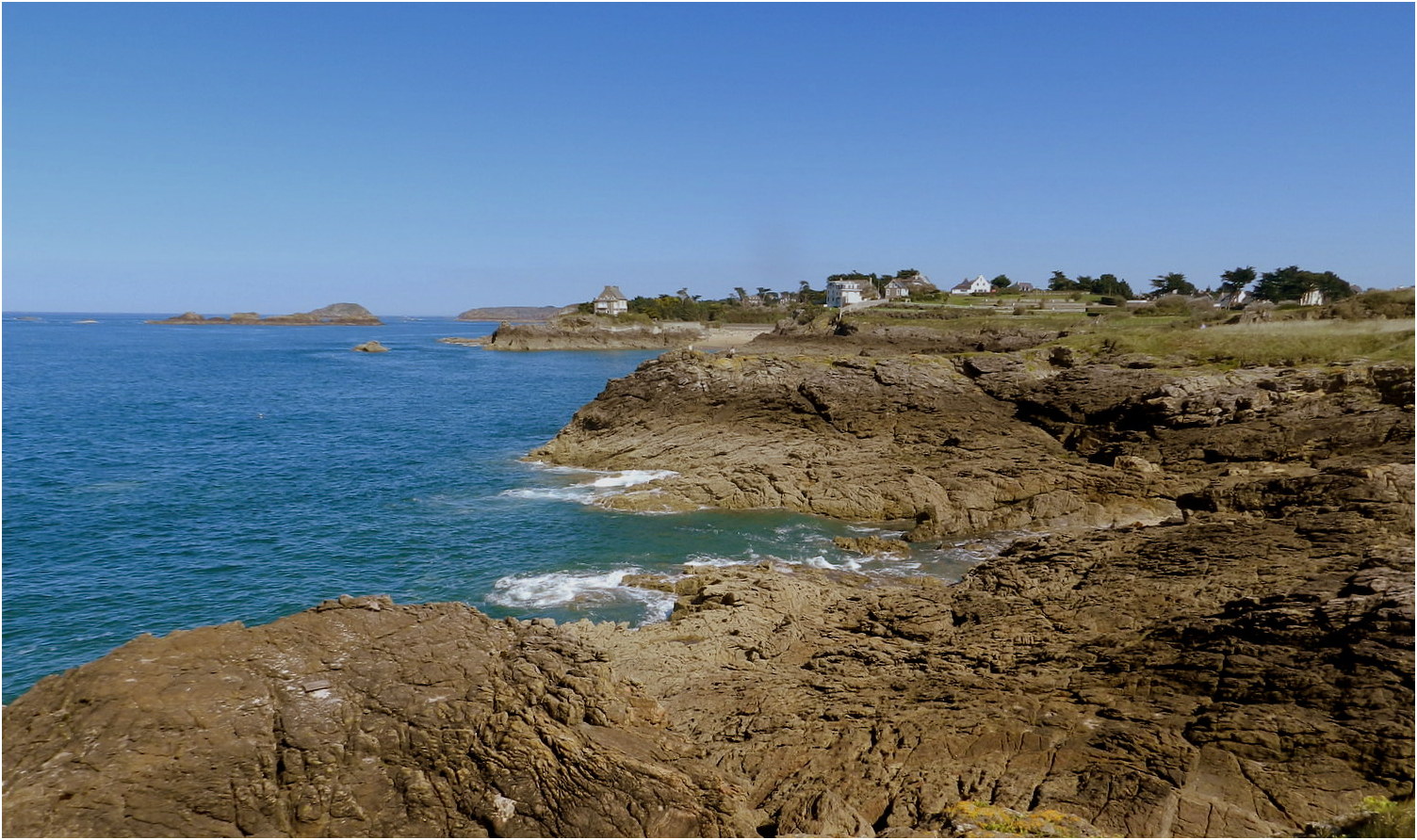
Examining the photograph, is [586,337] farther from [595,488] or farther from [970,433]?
[970,433]

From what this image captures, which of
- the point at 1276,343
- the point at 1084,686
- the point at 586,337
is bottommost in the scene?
the point at 1084,686

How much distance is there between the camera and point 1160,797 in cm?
1040

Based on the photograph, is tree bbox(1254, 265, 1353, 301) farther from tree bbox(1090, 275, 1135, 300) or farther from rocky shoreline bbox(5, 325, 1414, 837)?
rocky shoreline bbox(5, 325, 1414, 837)

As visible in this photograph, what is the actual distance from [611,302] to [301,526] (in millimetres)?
130589

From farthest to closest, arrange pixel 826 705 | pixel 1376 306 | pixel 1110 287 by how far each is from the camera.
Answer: pixel 1110 287
pixel 1376 306
pixel 826 705

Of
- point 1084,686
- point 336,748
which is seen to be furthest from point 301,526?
point 1084,686

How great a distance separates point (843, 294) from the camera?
141500 mm

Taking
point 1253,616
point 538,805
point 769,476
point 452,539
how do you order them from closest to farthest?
point 538,805, point 1253,616, point 452,539, point 769,476

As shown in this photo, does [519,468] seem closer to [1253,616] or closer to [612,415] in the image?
[612,415]

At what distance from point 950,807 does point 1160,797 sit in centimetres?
292

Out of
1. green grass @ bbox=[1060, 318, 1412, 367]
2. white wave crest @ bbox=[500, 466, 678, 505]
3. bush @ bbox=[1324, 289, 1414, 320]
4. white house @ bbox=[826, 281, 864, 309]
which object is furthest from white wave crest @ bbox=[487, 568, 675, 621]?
white house @ bbox=[826, 281, 864, 309]

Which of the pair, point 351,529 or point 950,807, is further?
point 351,529

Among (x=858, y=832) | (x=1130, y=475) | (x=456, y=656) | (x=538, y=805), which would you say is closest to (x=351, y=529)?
(x=456, y=656)

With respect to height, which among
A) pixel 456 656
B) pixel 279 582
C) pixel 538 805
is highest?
pixel 456 656
